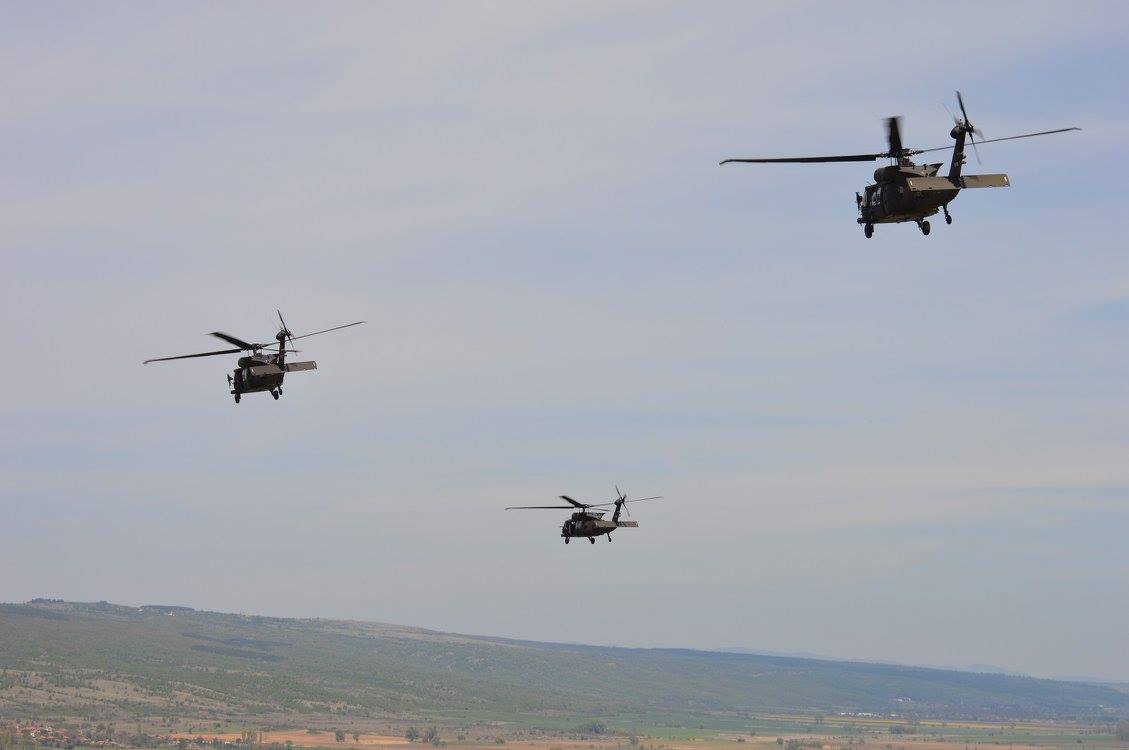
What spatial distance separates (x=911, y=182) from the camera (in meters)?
65.9

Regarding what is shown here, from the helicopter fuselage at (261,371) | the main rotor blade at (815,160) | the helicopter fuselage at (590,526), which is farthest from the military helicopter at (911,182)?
the helicopter fuselage at (590,526)

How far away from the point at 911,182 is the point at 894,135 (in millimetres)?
3147

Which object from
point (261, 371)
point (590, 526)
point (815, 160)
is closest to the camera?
point (815, 160)

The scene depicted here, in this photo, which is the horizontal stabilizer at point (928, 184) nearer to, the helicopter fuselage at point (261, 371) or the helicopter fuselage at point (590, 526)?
the helicopter fuselage at point (261, 371)

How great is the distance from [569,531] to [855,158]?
2640 inches

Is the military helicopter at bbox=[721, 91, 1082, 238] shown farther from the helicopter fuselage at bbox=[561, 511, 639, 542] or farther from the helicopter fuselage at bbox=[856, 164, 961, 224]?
the helicopter fuselage at bbox=[561, 511, 639, 542]

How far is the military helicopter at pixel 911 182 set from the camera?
65250 millimetres

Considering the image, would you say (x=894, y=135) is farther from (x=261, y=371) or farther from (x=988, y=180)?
(x=261, y=371)

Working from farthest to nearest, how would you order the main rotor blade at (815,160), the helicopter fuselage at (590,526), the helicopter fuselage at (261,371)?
1. the helicopter fuselage at (590,526)
2. the helicopter fuselage at (261,371)
3. the main rotor blade at (815,160)

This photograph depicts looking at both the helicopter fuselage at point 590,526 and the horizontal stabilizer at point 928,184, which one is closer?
the horizontal stabilizer at point 928,184

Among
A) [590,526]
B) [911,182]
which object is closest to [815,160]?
[911,182]

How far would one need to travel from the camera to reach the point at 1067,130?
53906mm

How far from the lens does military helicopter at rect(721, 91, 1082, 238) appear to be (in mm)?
65250

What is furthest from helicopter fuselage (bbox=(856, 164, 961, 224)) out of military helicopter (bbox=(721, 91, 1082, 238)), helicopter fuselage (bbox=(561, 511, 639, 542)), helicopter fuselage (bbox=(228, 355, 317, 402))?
helicopter fuselage (bbox=(561, 511, 639, 542))
